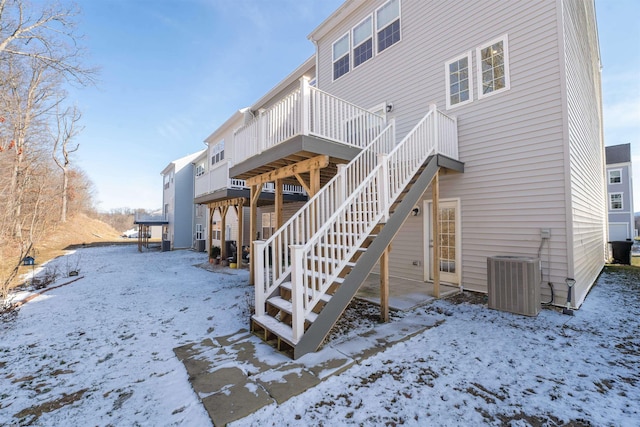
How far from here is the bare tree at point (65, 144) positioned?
24594 millimetres

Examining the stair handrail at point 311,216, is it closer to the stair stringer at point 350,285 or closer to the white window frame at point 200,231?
the stair stringer at point 350,285

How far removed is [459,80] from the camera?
20.7ft

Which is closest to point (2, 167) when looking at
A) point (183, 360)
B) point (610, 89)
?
point (183, 360)

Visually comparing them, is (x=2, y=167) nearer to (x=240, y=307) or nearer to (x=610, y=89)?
(x=240, y=307)

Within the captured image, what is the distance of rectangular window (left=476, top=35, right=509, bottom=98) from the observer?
5574 millimetres

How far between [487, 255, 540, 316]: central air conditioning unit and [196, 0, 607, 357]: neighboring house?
0.14 m

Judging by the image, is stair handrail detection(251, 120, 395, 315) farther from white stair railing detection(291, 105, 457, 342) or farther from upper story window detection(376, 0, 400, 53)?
upper story window detection(376, 0, 400, 53)

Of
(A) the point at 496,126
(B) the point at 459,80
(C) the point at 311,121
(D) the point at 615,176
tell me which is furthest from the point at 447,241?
(D) the point at 615,176

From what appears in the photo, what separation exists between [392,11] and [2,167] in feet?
48.2

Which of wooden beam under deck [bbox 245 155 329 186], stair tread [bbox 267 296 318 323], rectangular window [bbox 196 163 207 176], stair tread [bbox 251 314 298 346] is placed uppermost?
rectangular window [bbox 196 163 207 176]

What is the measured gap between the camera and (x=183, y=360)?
3.28 meters

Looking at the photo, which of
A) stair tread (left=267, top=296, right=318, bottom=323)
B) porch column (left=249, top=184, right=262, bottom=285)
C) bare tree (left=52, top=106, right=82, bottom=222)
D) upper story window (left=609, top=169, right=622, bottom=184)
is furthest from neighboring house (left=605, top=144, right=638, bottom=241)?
bare tree (left=52, top=106, right=82, bottom=222)

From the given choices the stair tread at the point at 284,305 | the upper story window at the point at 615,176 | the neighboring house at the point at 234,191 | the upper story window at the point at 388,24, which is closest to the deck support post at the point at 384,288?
the stair tread at the point at 284,305

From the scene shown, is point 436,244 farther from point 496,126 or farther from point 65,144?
point 65,144
